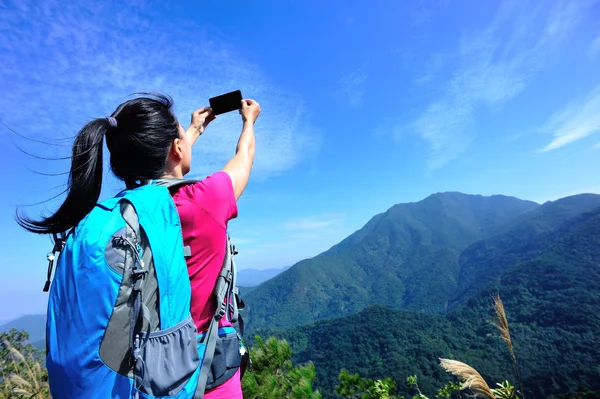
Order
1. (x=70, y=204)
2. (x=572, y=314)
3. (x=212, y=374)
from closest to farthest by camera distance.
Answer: (x=70, y=204), (x=212, y=374), (x=572, y=314)

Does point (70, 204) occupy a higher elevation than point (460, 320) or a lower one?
higher

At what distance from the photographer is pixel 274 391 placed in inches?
166

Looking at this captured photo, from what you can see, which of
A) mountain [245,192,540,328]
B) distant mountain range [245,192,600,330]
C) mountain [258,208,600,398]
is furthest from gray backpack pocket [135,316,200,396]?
mountain [245,192,540,328]

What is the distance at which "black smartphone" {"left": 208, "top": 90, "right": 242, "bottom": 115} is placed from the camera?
5.10ft

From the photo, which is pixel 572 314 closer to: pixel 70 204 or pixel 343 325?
pixel 343 325

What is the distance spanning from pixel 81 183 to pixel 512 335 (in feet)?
312

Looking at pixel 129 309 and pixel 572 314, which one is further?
pixel 572 314

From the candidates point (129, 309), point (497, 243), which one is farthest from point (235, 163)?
point (497, 243)

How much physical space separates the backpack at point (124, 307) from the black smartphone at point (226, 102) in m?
0.74

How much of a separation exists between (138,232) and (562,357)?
84332 millimetres

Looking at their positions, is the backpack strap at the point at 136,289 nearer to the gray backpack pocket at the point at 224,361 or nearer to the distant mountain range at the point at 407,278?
the gray backpack pocket at the point at 224,361

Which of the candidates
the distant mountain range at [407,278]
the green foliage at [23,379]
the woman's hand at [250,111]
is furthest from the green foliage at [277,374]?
the distant mountain range at [407,278]


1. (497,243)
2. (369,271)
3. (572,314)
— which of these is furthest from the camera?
(369,271)

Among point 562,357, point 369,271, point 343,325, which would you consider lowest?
point 562,357
